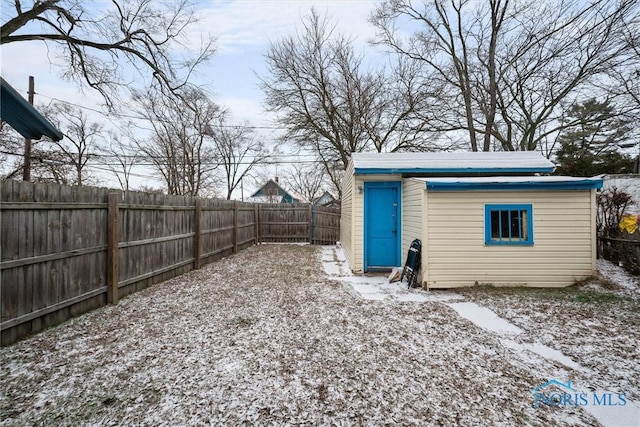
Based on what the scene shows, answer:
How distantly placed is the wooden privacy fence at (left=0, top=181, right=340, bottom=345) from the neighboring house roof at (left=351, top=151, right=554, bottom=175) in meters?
4.53

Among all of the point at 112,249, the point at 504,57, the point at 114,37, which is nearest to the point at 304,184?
the point at 504,57

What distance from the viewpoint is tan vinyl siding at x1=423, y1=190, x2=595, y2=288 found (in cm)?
546

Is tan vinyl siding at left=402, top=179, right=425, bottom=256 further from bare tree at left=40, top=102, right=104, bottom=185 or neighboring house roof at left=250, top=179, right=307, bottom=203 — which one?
neighboring house roof at left=250, top=179, right=307, bottom=203

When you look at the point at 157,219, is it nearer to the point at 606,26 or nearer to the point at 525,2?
the point at 606,26

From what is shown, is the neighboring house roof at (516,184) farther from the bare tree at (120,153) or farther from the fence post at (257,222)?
the bare tree at (120,153)

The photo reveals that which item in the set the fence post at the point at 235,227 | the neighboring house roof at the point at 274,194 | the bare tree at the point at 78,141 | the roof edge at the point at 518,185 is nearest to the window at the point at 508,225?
the roof edge at the point at 518,185

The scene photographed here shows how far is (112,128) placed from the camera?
674 inches

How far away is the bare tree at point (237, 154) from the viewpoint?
22688 millimetres

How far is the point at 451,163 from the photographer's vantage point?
7.29 m

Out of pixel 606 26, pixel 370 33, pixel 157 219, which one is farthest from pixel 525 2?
pixel 157 219

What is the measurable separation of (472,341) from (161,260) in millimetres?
5751

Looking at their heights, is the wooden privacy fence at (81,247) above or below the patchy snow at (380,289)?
above

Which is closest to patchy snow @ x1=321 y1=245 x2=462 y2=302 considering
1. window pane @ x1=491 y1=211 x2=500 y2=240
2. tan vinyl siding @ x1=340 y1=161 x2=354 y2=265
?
tan vinyl siding @ x1=340 y1=161 x2=354 y2=265

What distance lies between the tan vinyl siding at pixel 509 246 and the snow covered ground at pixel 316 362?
72cm
